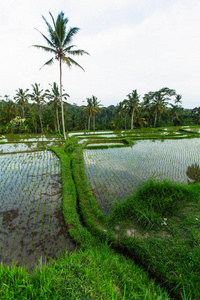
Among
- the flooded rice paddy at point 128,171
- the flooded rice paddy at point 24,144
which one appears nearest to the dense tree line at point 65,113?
the flooded rice paddy at point 24,144

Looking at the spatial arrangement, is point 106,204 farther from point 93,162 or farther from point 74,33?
point 74,33

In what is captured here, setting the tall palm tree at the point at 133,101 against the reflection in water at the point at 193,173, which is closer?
the reflection in water at the point at 193,173

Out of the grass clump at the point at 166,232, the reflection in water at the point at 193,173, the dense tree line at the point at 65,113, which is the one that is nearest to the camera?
the grass clump at the point at 166,232

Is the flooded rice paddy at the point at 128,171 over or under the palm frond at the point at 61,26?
under

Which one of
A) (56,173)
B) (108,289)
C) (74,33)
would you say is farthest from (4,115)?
(108,289)

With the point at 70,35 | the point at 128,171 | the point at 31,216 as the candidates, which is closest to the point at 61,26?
the point at 70,35

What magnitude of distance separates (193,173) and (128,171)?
2.69m

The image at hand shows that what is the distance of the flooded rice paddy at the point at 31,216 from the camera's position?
2576 mm

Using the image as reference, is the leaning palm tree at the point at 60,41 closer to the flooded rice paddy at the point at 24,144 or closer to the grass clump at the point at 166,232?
the flooded rice paddy at the point at 24,144

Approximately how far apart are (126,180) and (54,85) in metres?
15.5

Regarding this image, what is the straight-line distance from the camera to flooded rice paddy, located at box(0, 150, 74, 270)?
258 centimetres

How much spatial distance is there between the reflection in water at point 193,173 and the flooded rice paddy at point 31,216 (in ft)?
15.6

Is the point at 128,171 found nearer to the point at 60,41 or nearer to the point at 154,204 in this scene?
the point at 154,204

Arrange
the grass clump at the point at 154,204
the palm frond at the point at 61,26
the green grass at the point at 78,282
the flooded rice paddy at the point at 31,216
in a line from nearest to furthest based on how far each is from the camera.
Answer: the green grass at the point at 78,282, the flooded rice paddy at the point at 31,216, the grass clump at the point at 154,204, the palm frond at the point at 61,26
